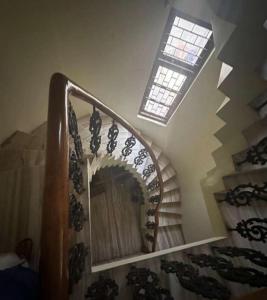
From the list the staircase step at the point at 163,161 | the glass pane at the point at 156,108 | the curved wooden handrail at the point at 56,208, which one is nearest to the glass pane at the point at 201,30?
the glass pane at the point at 156,108

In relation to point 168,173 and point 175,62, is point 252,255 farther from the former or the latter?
point 168,173

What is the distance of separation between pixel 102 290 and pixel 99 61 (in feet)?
8.97

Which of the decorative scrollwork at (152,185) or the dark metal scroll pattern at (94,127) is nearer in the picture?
the dark metal scroll pattern at (94,127)

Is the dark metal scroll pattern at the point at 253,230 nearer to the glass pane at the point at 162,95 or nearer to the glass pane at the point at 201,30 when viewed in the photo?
the glass pane at the point at 201,30

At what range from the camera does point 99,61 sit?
9.02 ft

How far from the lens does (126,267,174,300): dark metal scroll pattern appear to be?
905mm

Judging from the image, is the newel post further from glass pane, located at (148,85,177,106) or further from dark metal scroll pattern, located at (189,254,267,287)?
glass pane, located at (148,85,177,106)

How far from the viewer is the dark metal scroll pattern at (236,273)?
2.96 ft

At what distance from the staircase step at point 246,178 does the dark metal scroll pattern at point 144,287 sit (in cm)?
102

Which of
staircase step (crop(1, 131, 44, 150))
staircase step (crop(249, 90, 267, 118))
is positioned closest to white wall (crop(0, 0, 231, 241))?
staircase step (crop(1, 131, 44, 150))

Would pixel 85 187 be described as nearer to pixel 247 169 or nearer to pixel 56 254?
pixel 56 254

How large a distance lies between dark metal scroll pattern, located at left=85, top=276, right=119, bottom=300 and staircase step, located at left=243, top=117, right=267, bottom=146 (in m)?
1.44

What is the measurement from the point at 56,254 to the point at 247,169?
140 cm

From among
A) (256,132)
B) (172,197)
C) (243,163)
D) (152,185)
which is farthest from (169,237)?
(256,132)
